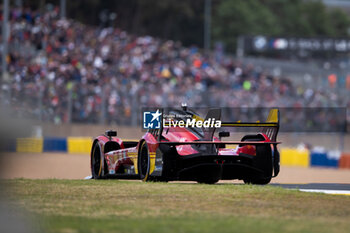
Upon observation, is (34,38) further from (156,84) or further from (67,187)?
(67,187)

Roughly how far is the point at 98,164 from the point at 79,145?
15.4 metres

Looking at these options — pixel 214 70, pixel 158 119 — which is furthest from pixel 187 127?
pixel 214 70

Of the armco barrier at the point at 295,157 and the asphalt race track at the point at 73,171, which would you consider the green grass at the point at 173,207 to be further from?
the armco barrier at the point at 295,157

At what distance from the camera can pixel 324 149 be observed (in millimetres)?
28109

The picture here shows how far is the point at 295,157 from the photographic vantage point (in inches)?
1043

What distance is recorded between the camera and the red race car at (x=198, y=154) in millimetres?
11094

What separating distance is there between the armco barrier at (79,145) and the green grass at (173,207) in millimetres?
17164

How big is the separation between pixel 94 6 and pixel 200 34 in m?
16.1

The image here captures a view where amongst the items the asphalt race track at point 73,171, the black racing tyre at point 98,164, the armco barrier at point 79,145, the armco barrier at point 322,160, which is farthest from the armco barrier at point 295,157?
the black racing tyre at point 98,164

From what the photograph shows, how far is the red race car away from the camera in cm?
1109

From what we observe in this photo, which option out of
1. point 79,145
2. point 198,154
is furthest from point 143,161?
point 79,145

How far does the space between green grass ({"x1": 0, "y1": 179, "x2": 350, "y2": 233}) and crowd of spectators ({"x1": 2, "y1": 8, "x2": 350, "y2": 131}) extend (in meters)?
14.0

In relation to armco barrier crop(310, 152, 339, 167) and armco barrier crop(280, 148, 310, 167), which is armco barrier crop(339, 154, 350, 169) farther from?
armco barrier crop(280, 148, 310, 167)

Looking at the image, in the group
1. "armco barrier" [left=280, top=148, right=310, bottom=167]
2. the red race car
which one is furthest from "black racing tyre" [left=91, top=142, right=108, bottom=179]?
"armco barrier" [left=280, top=148, right=310, bottom=167]
